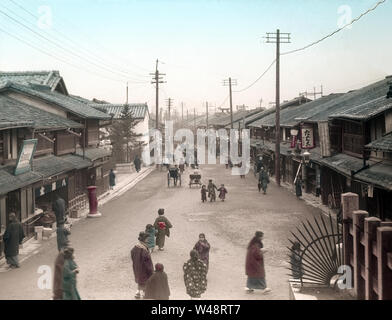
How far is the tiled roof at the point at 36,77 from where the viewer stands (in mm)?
29477

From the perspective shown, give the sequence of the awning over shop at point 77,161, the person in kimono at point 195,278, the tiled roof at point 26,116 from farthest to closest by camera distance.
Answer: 1. the awning over shop at point 77,161
2. the tiled roof at point 26,116
3. the person in kimono at point 195,278

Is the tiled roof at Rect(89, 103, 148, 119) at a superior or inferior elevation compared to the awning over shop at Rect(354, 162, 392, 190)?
superior

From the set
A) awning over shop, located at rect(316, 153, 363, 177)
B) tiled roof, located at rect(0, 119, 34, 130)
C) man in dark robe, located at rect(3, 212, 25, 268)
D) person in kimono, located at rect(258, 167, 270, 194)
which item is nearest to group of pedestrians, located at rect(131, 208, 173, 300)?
man in dark robe, located at rect(3, 212, 25, 268)

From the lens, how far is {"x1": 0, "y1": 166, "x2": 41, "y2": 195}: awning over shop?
14.3 meters

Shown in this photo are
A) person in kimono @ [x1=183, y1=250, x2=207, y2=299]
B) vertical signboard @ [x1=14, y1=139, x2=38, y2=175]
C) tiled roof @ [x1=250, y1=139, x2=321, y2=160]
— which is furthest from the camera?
tiled roof @ [x1=250, y1=139, x2=321, y2=160]

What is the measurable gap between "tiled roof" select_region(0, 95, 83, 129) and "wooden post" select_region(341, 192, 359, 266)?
11.5 m

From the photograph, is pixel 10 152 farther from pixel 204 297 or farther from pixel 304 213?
pixel 304 213

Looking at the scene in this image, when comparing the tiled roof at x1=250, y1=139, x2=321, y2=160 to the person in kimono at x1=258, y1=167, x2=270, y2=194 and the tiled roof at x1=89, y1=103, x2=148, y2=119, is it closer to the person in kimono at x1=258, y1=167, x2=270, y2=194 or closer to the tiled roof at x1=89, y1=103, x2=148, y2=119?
the person in kimono at x1=258, y1=167, x2=270, y2=194

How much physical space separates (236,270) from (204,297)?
2.79m

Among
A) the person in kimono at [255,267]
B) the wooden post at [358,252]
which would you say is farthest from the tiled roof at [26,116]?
the wooden post at [358,252]

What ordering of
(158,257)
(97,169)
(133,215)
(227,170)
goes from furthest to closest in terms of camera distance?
(227,170) → (97,169) → (133,215) → (158,257)

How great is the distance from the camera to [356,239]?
8977mm

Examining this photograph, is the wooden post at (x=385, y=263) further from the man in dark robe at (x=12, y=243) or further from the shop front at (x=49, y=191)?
the shop front at (x=49, y=191)
